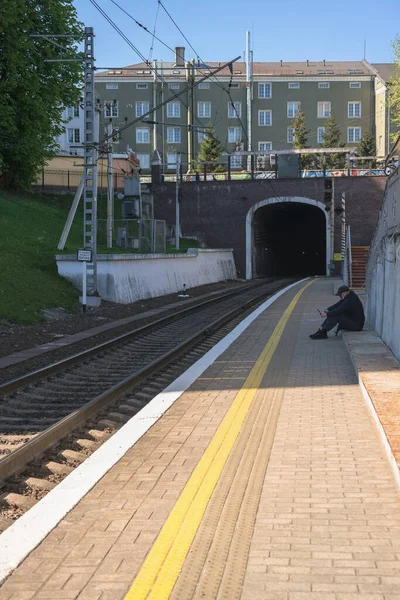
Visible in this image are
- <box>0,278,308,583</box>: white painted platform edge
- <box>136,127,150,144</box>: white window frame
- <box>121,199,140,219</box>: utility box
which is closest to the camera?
<box>0,278,308,583</box>: white painted platform edge

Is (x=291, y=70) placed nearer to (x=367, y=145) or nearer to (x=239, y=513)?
(x=367, y=145)

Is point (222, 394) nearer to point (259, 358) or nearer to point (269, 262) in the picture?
point (259, 358)

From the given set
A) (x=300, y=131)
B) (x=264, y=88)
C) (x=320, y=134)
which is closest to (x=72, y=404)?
(x=300, y=131)

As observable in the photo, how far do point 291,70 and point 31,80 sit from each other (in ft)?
174

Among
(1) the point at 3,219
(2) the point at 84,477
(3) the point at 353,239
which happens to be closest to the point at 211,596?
(2) the point at 84,477

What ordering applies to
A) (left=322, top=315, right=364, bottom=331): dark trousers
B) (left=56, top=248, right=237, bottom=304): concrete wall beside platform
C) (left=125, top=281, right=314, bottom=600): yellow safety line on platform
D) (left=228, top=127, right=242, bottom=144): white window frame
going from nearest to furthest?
(left=125, top=281, right=314, bottom=600): yellow safety line on platform < (left=322, top=315, right=364, bottom=331): dark trousers < (left=56, top=248, right=237, bottom=304): concrete wall beside platform < (left=228, top=127, right=242, bottom=144): white window frame

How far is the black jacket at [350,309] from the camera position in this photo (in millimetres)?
14984

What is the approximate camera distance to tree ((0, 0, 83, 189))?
106 feet

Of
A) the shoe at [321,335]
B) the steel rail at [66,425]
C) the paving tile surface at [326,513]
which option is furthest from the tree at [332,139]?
the paving tile surface at [326,513]

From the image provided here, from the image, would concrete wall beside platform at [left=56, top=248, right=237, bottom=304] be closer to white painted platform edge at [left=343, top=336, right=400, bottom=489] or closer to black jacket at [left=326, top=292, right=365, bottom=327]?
black jacket at [left=326, top=292, right=365, bottom=327]

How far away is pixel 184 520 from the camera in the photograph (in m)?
5.16

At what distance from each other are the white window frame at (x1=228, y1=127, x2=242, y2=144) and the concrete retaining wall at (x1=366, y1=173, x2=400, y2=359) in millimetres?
64864

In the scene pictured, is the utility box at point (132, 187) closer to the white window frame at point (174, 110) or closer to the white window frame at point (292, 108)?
the white window frame at point (174, 110)

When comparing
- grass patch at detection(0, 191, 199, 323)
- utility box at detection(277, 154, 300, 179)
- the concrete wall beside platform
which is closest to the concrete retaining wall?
grass patch at detection(0, 191, 199, 323)
